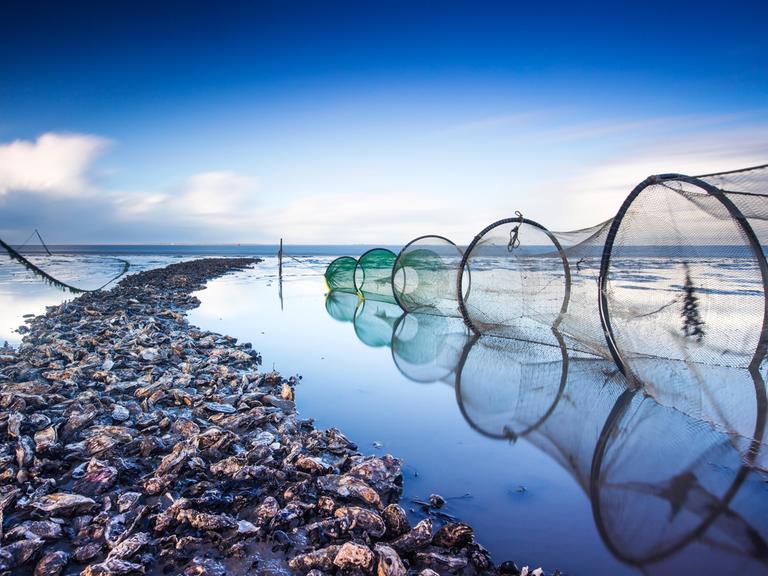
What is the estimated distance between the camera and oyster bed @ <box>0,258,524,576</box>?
210 cm

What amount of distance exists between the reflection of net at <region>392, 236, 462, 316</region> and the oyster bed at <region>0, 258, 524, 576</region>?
5.81 m

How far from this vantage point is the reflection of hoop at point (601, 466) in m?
2.31

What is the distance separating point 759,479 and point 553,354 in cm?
370

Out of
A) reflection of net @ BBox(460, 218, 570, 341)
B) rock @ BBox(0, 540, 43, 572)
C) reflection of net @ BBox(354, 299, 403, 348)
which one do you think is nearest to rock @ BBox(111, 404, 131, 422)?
rock @ BBox(0, 540, 43, 572)

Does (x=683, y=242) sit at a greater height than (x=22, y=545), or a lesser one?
greater

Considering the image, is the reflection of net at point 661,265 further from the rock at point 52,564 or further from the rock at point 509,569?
the rock at point 52,564

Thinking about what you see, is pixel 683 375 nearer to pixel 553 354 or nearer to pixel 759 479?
pixel 553 354

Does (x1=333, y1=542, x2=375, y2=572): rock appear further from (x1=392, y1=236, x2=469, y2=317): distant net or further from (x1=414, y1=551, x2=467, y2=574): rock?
(x1=392, y1=236, x2=469, y2=317): distant net

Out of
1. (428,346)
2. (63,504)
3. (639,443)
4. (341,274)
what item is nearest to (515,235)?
(428,346)

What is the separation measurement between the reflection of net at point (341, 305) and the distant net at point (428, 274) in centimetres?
132

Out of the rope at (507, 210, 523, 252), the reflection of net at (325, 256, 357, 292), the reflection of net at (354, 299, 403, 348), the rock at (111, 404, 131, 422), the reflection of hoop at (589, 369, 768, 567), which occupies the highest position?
the rope at (507, 210, 523, 252)

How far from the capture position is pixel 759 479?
301 cm

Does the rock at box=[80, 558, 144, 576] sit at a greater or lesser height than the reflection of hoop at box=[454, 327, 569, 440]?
greater

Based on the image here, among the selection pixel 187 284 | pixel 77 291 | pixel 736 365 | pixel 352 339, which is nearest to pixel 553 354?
pixel 736 365
